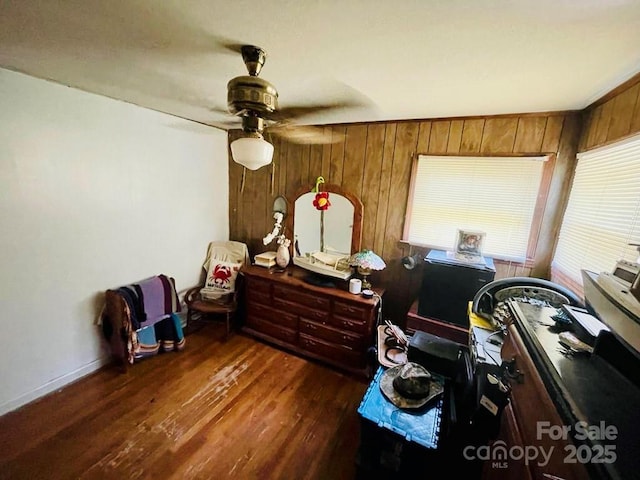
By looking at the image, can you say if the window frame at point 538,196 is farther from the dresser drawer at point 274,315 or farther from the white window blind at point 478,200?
the dresser drawer at point 274,315

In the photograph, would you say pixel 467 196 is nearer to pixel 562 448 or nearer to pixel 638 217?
pixel 638 217

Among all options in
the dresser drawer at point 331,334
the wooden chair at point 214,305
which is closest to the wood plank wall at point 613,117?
the dresser drawer at point 331,334

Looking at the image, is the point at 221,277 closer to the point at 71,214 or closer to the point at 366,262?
the point at 71,214

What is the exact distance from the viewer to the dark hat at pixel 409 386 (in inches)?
52.7

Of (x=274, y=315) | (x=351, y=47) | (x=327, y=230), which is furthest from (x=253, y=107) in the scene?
(x=274, y=315)

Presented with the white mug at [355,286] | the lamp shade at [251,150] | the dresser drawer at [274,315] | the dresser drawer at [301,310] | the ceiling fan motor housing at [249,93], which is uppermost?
the ceiling fan motor housing at [249,93]

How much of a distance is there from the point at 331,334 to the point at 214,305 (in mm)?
1250

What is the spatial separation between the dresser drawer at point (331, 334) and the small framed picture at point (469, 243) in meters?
1.07

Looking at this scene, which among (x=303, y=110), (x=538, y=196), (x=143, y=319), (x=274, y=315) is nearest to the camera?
(x=538, y=196)

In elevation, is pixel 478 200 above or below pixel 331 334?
above

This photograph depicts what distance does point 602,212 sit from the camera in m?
1.41

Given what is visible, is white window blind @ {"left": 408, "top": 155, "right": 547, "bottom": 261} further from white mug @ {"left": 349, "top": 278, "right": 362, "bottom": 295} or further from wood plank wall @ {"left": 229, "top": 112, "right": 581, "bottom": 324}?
white mug @ {"left": 349, "top": 278, "right": 362, "bottom": 295}

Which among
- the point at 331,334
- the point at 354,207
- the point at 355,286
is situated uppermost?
the point at 354,207

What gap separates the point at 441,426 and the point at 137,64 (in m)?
2.40
